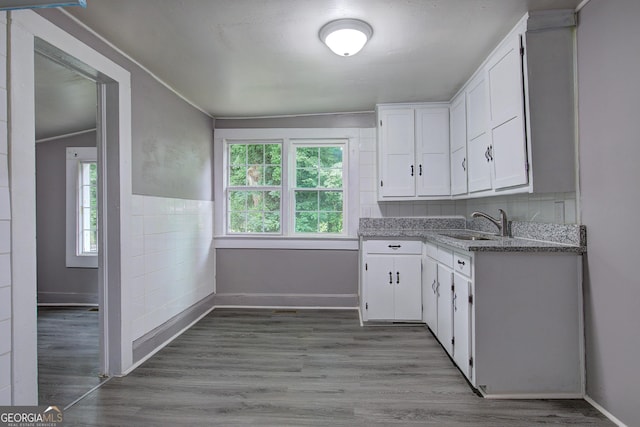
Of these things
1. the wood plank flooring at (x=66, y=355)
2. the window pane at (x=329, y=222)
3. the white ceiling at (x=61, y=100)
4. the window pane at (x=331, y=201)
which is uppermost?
the white ceiling at (x=61, y=100)

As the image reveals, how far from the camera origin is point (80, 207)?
3992 millimetres

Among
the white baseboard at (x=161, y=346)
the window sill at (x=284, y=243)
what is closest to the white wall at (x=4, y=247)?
the white baseboard at (x=161, y=346)

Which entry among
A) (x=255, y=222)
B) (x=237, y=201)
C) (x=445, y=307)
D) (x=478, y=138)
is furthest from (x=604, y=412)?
(x=237, y=201)

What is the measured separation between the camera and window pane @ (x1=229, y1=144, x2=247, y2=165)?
13.1 feet

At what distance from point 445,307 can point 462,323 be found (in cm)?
36

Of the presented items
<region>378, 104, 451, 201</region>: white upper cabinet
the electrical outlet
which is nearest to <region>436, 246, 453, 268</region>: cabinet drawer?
the electrical outlet

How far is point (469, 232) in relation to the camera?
11.3 feet

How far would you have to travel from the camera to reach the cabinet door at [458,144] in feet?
9.91

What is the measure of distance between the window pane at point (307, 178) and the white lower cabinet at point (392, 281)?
1.09 meters

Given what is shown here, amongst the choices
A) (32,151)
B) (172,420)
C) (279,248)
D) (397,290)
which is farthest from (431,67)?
(172,420)

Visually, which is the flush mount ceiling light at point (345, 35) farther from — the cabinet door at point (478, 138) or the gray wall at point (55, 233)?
the gray wall at point (55, 233)

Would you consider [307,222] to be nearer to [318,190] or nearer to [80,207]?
[318,190]

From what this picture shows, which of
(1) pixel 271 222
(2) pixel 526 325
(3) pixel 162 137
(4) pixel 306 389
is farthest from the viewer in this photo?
(1) pixel 271 222

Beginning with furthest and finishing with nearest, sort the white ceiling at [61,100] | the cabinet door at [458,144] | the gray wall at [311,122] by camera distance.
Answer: the gray wall at [311,122], the cabinet door at [458,144], the white ceiling at [61,100]
